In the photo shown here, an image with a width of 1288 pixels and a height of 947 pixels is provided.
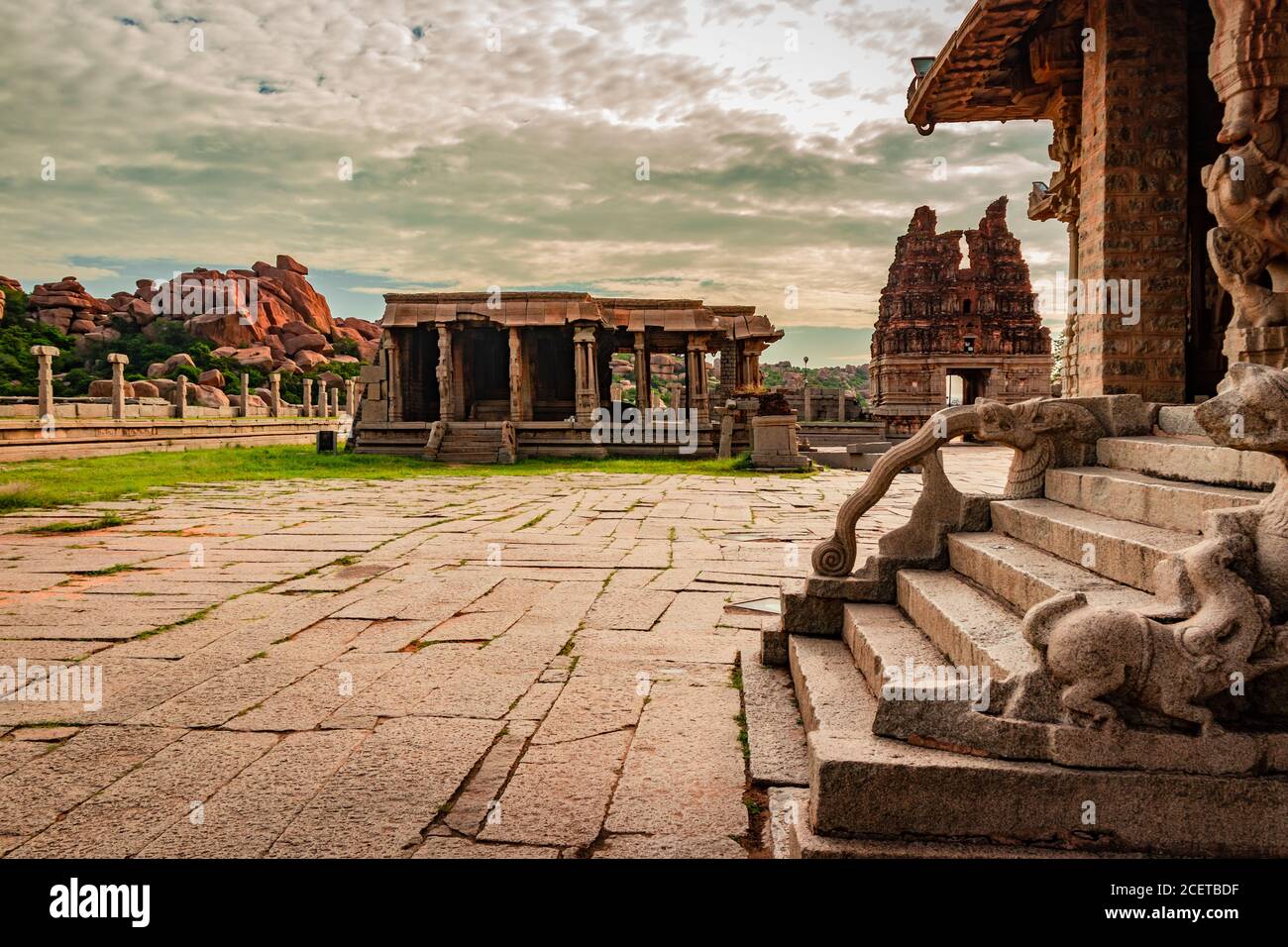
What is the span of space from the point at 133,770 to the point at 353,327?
230ft

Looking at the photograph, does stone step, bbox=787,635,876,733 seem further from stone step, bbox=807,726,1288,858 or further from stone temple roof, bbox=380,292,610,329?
stone temple roof, bbox=380,292,610,329

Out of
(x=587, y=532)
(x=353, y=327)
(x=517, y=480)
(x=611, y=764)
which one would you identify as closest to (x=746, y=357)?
(x=517, y=480)

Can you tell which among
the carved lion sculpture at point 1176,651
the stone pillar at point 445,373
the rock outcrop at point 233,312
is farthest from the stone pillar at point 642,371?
the rock outcrop at point 233,312

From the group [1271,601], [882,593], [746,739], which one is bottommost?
[746,739]

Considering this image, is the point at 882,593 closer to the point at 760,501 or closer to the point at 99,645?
the point at 99,645

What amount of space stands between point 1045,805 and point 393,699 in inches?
92.0

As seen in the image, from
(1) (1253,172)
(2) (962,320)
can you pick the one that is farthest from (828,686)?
(2) (962,320)

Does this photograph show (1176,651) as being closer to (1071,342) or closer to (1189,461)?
(1189,461)

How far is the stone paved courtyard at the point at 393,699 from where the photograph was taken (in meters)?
2.19

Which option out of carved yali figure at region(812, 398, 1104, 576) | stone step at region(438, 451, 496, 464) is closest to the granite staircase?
carved yali figure at region(812, 398, 1104, 576)

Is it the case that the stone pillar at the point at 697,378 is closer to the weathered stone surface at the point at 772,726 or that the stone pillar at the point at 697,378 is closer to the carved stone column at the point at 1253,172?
the carved stone column at the point at 1253,172

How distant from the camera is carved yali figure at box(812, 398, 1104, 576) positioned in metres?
3.48

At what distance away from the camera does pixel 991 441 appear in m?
3.38

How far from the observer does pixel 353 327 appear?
222ft
